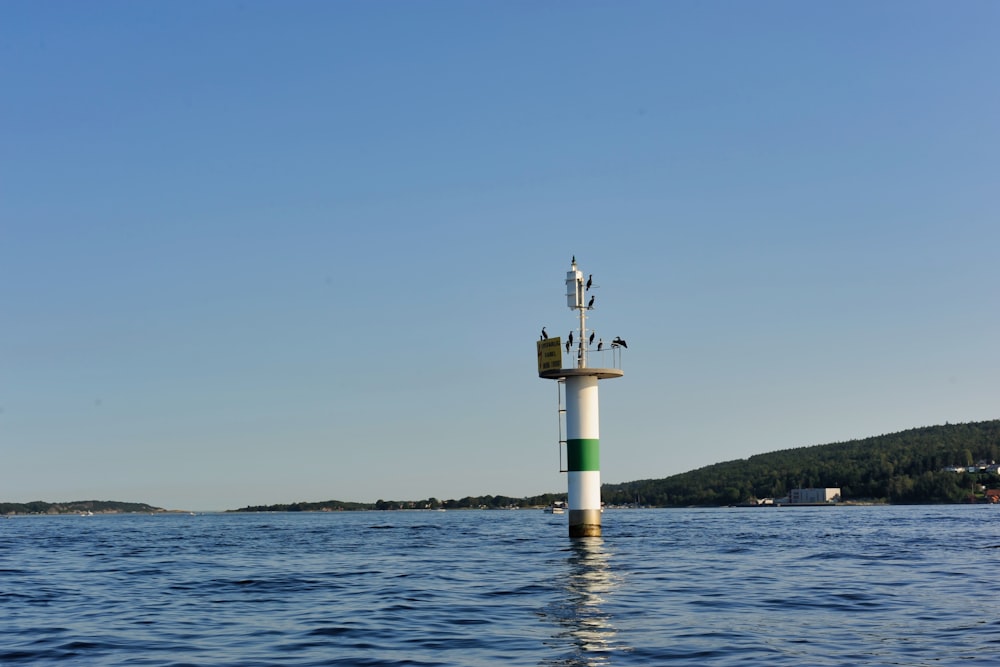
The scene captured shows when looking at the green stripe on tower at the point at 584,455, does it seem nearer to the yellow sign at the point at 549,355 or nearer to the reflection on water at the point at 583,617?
the yellow sign at the point at 549,355

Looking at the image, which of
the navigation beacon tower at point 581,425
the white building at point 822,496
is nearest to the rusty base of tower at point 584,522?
the navigation beacon tower at point 581,425

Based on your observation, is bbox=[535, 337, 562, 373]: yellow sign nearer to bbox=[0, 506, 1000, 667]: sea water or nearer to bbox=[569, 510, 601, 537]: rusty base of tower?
bbox=[569, 510, 601, 537]: rusty base of tower

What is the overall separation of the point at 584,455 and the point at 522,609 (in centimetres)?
2199

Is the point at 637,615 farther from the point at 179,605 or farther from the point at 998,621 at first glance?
the point at 179,605

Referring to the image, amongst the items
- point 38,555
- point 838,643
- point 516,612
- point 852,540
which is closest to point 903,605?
point 838,643

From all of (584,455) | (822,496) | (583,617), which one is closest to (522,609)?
(583,617)

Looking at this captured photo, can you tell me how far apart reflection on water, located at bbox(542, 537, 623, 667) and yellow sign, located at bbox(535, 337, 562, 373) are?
12.1 metres

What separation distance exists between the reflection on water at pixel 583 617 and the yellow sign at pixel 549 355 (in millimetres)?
12144

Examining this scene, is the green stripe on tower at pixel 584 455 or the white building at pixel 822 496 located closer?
the green stripe on tower at pixel 584 455

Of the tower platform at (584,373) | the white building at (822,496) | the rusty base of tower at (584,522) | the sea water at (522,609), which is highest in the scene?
the tower platform at (584,373)

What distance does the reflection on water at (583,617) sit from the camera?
15.7 meters

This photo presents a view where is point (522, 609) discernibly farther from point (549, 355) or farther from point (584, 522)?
point (549, 355)

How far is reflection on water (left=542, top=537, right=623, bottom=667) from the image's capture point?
619 inches

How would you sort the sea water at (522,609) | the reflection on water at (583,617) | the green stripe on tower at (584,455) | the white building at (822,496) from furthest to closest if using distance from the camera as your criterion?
1. the white building at (822,496)
2. the green stripe on tower at (584,455)
3. the sea water at (522,609)
4. the reflection on water at (583,617)
